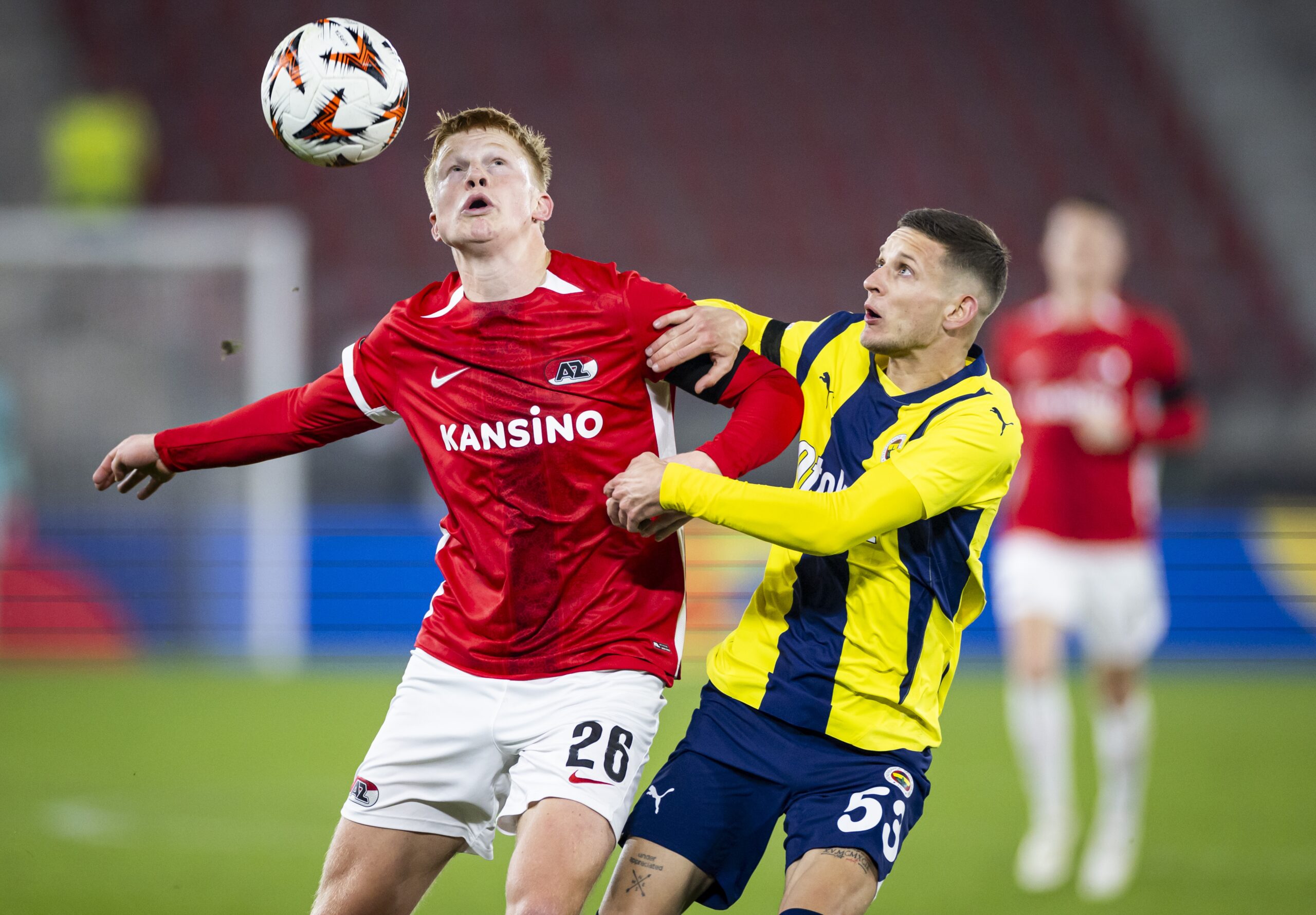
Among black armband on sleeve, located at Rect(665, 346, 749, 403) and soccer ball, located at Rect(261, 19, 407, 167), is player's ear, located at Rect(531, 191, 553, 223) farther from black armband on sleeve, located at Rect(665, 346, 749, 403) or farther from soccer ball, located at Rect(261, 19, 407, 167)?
black armband on sleeve, located at Rect(665, 346, 749, 403)

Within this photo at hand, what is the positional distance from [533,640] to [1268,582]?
857cm

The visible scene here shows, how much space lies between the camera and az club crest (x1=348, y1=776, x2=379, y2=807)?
10.9 feet

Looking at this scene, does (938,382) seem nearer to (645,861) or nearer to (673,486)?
(673,486)

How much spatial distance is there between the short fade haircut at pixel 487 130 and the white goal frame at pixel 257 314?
720 centimetres

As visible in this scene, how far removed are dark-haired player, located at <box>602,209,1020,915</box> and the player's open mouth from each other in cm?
52

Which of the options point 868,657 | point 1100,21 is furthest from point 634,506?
point 1100,21

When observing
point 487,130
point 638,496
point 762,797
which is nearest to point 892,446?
point 638,496

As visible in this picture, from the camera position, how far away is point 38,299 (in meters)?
10.7

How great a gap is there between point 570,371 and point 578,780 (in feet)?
3.15

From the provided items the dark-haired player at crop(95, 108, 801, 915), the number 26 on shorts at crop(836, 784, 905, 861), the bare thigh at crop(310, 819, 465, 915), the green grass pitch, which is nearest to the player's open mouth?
the dark-haired player at crop(95, 108, 801, 915)

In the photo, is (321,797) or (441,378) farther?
(321,797)

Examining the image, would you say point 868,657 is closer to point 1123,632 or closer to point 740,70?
point 1123,632

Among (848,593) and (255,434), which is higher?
(255,434)

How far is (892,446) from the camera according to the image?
332 cm
